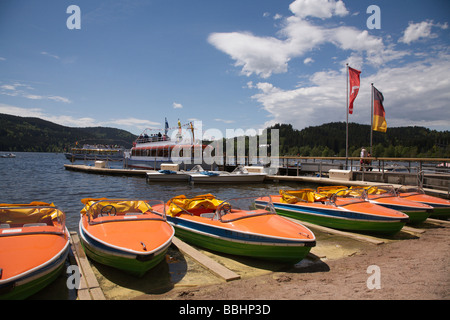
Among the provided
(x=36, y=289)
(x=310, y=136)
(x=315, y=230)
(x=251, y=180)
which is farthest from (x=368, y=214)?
(x=310, y=136)

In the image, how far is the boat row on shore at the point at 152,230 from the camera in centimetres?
443

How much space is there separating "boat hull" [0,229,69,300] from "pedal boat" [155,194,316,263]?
3140 mm

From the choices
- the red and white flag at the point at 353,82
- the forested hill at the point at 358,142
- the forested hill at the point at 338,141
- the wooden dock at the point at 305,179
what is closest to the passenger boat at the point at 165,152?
the wooden dock at the point at 305,179

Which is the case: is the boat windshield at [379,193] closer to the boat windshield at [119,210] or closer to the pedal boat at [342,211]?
the pedal boat at [342,211]

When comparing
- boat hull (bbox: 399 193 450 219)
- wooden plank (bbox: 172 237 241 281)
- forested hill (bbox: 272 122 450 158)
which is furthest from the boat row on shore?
forested hill (bbox: 272 122 450 158)

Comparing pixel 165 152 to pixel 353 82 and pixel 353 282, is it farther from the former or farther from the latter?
pixel 353 282

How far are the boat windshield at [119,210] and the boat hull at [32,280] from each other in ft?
5.08

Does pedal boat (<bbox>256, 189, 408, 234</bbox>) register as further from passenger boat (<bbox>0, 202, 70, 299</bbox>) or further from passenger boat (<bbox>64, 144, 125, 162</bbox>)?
passenger boat (<bbox>64, 144, 125, 162</bbox>)

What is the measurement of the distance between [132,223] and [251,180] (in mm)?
18883

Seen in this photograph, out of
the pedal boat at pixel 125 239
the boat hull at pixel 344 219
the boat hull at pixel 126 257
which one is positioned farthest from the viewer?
the boat hull at pixel 344 219

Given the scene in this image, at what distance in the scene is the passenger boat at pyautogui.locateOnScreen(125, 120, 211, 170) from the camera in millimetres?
30953

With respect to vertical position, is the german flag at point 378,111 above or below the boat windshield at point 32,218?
above

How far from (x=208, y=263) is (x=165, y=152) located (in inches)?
1163
